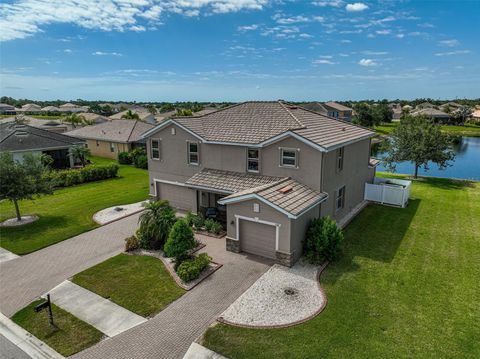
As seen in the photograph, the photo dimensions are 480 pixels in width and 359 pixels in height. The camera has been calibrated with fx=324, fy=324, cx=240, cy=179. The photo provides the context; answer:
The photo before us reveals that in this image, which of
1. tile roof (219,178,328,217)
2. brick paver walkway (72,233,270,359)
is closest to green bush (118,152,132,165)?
tile roof (219,178,328,217)

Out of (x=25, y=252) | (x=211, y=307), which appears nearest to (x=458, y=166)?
(x=211, y=307)

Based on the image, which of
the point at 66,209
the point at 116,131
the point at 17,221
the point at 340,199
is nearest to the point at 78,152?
the point at 116,131

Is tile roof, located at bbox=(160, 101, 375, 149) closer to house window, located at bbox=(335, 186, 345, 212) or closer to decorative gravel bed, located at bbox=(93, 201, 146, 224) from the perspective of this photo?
house window, located at bbox=(335, 186, 345, 212)

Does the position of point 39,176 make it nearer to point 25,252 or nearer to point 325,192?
point 25,252

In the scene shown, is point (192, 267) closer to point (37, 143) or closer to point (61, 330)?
point (61, 330)

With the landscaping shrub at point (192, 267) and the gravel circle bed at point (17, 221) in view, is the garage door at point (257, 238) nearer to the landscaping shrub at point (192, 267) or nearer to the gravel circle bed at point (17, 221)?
the landscaping shrub at point (192, 267)

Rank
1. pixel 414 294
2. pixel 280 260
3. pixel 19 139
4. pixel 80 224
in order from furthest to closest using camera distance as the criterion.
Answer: pixel 19 139, pixel 80 224, pixel 280 260, pixel 414 294
